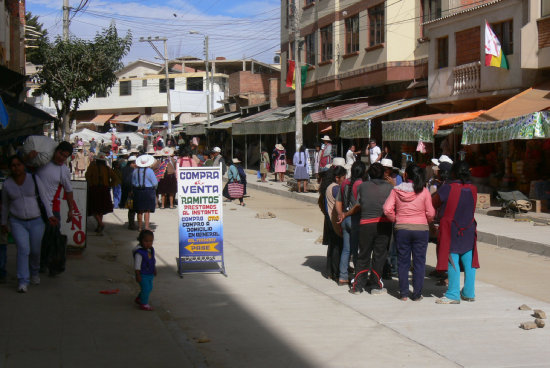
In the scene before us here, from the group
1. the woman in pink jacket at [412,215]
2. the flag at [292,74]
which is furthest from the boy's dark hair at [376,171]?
the flag at [292,74]

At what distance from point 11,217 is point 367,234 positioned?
4.27m

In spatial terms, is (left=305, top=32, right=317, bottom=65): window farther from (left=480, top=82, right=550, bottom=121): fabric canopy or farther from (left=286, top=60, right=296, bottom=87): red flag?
(left=480, top=82, right=550, bottom=121): fabric canopy

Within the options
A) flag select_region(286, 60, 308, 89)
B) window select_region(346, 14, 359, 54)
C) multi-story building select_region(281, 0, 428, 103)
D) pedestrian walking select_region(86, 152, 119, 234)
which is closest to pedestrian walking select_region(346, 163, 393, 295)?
pedestrian walking select_region(86, 152, 119, 234)

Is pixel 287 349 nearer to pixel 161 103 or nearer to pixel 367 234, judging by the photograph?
pixel 367 234

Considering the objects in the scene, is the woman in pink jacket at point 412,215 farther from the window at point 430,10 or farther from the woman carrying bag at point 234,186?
the window at point 430,10

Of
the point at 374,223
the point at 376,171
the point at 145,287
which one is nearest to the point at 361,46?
the point at 376,171

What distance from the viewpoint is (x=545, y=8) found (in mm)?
18469

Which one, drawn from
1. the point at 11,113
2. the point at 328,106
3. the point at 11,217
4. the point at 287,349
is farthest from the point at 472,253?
the point at 328,106

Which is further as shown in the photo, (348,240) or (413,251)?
(348,240)

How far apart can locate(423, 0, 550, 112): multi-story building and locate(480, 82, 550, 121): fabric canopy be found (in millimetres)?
714

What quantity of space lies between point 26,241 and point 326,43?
26244 mm

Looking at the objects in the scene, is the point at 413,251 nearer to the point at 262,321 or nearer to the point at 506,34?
the point at 262,321

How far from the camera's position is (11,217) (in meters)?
8.39

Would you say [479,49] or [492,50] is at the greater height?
[479,49]
